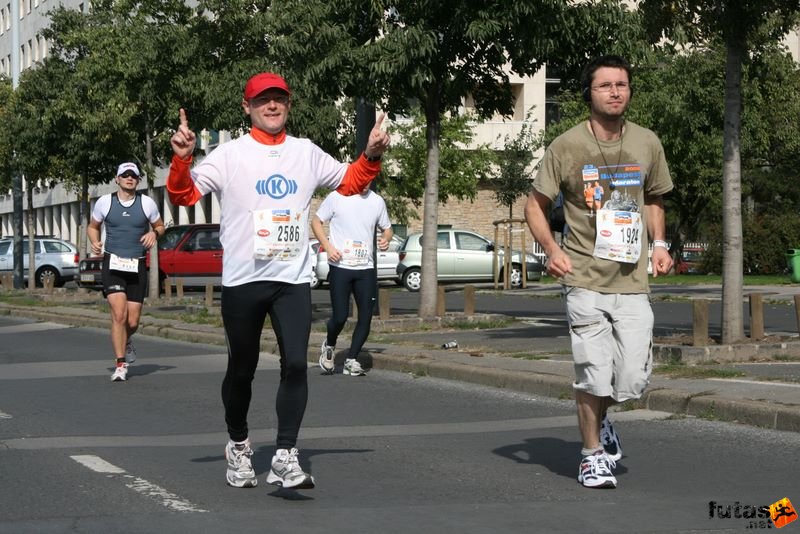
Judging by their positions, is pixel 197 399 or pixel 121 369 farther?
pixel 121 369

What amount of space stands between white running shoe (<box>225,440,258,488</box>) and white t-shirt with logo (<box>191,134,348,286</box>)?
821mm

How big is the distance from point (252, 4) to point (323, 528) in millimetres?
20101

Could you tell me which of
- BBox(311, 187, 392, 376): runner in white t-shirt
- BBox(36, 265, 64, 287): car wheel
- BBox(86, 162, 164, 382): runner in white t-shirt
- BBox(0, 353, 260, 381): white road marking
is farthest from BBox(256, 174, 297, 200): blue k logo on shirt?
BBox(36, 265, 64, 287): car wheel

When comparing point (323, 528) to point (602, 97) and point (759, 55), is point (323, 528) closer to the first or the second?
point (602, 97)

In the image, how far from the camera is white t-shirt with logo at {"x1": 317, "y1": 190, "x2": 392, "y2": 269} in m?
12.4

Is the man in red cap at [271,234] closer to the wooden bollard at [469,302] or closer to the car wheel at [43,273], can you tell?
the wooden bollard at [469,302]

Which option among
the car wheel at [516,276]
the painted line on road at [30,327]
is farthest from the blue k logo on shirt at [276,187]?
the car wheel at [516,276]

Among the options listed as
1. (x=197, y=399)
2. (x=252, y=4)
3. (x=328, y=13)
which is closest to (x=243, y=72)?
(x=252, y=4)

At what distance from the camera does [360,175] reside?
22.1ft

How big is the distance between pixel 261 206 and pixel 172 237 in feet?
92.1

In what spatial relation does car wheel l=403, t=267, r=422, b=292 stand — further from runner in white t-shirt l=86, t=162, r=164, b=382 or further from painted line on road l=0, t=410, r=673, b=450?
painted line on road l=0, t=410, r=673, b=450

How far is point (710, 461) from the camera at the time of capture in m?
7.55

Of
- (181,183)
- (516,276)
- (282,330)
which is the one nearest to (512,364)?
(282,330)

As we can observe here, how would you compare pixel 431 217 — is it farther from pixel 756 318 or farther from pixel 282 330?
pixel 282 330
